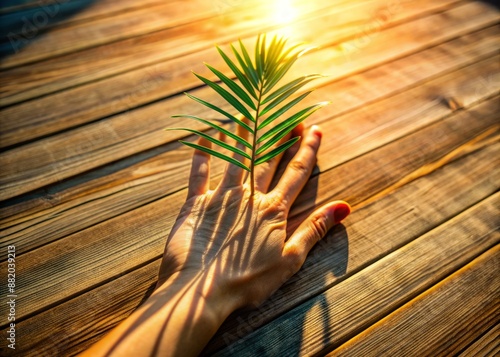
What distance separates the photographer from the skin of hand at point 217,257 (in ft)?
2.89

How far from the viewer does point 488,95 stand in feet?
5.72

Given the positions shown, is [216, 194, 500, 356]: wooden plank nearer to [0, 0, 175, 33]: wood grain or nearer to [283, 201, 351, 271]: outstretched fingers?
[283, 201, 351, 271]: outstretched fingers

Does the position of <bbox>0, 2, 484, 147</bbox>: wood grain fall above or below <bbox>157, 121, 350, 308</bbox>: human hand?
above

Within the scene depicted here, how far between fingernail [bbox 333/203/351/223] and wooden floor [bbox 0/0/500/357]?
2.2 inches

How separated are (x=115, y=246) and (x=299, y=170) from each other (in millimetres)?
575

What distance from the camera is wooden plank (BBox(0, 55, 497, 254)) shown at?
1234mm

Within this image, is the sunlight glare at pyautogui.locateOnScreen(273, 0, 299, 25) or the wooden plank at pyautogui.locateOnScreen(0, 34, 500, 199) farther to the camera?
the sunlight glare at pyautogui.locateOnScreen(273, 0, 299, 25)


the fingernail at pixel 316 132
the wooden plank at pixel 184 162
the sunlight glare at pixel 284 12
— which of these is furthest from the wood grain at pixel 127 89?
the fingernail at pixel 316 132

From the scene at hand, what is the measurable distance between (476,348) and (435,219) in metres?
0.39

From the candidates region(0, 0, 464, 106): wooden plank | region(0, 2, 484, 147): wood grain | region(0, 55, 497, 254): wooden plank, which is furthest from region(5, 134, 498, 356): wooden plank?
region(0, 0, 464, 106): wooden plank

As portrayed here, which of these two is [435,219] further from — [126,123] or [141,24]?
[141,24]

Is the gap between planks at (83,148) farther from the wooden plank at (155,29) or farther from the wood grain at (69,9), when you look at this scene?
the wood grain at (69,9)

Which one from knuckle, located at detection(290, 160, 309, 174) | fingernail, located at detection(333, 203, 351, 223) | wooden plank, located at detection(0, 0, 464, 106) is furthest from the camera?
wooden plank, located at detection(0, 0, 464, 106)

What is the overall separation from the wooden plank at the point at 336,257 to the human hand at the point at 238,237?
0.20ft
